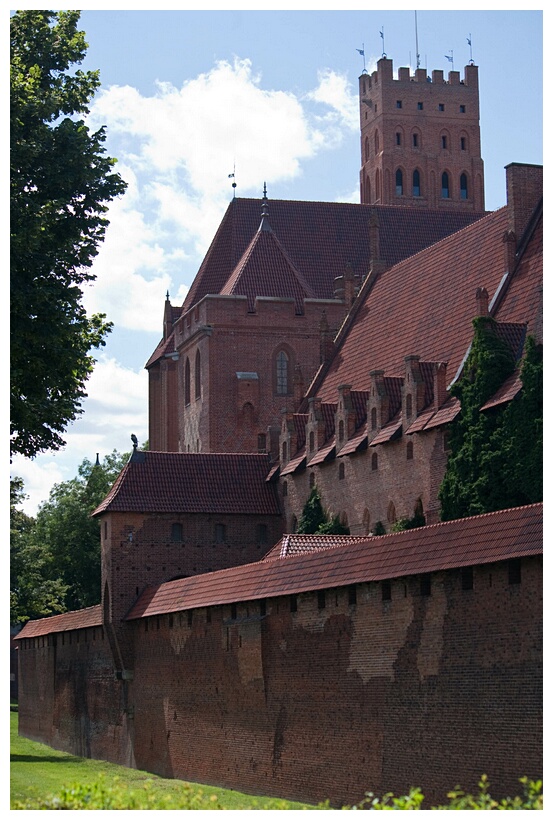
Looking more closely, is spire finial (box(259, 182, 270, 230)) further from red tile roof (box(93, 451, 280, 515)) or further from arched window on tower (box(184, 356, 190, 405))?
red tile roof (box(93, 451, 280, 515))

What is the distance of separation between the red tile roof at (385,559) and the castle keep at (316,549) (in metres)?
0.06

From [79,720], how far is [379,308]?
16464 millimetres

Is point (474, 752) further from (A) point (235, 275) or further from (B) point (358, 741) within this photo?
(A) point (235, 275)

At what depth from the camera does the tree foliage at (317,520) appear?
43031 mm

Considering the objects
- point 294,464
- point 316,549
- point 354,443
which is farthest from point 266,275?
point 316,549

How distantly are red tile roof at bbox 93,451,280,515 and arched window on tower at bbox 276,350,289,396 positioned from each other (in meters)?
8.46

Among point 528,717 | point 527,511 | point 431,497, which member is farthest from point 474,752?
point 431,497

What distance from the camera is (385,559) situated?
27.2 meters

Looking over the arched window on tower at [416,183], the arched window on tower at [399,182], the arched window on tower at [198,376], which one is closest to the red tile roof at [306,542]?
the arched window on tower at [198,376]

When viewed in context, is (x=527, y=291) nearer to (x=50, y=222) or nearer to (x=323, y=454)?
(x=323, y=454)

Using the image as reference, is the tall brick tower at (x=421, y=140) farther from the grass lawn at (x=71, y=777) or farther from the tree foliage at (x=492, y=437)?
the tree foliage at (x=492, y=437)

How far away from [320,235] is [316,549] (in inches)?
1006

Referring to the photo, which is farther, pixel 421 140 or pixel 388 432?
pixel 421 140

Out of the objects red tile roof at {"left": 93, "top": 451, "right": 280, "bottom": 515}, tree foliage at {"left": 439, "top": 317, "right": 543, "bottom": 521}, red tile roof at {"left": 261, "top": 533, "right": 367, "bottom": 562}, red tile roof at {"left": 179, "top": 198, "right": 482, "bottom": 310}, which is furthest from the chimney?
red tile roof at {"left": 179, "top": 198, "right": 482, "bottom": 310}
